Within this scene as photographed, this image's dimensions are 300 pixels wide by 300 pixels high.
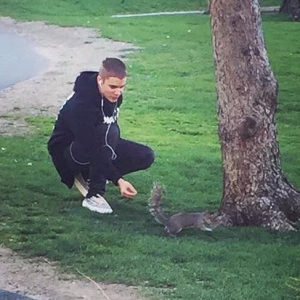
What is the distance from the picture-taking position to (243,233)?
5.80 metres

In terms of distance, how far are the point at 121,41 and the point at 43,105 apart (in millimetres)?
7047

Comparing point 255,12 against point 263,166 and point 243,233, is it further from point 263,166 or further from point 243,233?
point 243,233

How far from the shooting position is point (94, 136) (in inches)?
239

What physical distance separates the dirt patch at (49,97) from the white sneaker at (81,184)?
113 centimetres

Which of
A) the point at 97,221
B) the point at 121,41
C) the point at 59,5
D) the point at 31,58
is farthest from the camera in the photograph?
the point at 59,5

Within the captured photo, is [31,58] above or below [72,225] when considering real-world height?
below

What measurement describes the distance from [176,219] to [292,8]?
19619mm

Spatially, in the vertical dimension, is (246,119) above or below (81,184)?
above

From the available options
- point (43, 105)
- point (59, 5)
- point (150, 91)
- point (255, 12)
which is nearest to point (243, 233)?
point (255, 12)

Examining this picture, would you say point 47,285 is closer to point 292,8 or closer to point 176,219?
point 176,219

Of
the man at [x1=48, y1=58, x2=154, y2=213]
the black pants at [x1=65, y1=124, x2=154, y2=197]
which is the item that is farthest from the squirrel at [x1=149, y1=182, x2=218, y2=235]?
the black pants at [x1=65, y1=124, x2=154, y2=197]

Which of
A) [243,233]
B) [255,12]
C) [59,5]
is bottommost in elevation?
[59,5]

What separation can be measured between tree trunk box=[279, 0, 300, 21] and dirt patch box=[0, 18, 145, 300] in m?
5.76

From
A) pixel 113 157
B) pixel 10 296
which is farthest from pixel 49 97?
pixel 10 296
